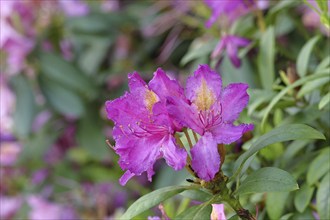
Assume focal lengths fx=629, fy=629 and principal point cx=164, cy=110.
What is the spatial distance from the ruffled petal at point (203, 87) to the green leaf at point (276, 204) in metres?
0.20

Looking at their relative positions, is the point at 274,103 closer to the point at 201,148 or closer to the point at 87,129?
the point at 201,148

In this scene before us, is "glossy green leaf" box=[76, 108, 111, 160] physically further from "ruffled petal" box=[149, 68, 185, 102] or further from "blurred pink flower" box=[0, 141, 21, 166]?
"ruffled petal" box=[149, 68, 185, 102]

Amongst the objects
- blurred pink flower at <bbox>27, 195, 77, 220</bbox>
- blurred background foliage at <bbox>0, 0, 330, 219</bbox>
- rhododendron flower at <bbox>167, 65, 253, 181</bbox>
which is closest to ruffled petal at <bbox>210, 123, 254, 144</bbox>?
rhododendron flower at <bbox>167, 65, 253, 181</bbox>

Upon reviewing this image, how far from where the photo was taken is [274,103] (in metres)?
0.78

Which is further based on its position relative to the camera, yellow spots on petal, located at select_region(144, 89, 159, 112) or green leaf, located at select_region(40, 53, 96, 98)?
green leaf, located at select_region(40, 53, 96, 98)

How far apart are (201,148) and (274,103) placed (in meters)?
0.21

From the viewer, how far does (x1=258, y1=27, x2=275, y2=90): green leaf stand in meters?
1.01

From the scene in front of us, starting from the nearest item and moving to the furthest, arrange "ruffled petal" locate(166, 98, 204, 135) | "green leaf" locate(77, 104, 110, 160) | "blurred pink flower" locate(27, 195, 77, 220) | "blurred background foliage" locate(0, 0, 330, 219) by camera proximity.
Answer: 1. "ruffled petal" locate(166, 98, 204, 135)
2. "blurred background foliage" locate(0, 0, 330, 219)
3. "blurred pink flower" locate(27, 195, 77, 220)
4. "green leaf" locate(77, 104, 110, 160)

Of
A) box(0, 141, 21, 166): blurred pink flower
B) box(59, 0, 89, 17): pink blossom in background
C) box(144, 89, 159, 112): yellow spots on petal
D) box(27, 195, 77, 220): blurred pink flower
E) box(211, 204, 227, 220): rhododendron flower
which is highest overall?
box(59, 0, 89, 17): pink blossom in background

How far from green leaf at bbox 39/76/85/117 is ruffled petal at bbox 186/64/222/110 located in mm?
1133

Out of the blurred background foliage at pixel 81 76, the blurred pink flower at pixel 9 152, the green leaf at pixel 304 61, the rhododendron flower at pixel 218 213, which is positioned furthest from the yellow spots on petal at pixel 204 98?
the blurred pink flower at pixel 9 152

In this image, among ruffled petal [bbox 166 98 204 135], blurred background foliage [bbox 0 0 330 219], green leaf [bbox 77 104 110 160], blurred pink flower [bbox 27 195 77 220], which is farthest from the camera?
green leaf [bbox 77 104 110 160]

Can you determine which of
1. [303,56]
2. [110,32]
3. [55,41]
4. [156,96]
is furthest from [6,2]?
[156,96]

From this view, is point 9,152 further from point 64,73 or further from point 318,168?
point 318,168
